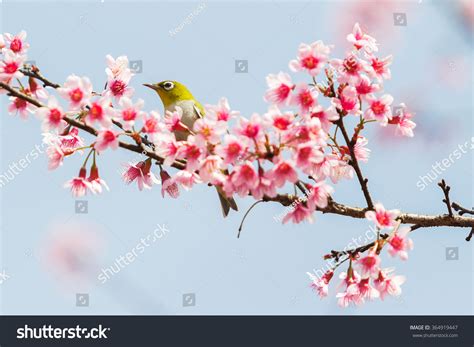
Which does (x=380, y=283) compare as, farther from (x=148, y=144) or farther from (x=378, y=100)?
(x=148, y=144)

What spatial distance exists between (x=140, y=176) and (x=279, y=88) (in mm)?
1301

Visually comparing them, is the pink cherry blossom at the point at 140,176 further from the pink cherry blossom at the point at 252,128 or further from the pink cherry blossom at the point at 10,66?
the pink cherry blossom at the point at 252,128

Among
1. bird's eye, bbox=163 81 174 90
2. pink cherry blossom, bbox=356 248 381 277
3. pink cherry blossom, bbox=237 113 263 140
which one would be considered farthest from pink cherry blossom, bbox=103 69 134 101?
bird's eye, bbox=163 81 174 90

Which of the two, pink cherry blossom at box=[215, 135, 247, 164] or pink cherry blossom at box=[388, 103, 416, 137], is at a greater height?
pink cherry blossom at box=[388, 103, 416, 137]

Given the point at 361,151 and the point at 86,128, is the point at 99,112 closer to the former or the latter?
the point at 86,128

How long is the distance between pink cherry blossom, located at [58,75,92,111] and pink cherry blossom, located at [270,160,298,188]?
1230mm

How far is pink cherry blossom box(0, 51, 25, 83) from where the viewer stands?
3912 millimetres

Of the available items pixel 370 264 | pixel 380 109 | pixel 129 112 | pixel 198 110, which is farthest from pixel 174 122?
pixel 198 110

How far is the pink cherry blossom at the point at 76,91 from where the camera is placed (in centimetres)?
358

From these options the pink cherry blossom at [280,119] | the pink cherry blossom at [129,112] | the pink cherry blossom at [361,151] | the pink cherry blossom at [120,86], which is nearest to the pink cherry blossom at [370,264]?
the pink cherry blossom at [361,151]

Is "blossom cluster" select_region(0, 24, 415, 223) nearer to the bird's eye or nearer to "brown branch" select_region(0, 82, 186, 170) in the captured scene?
"brown branch" select_region(0, 82, 186, 170)

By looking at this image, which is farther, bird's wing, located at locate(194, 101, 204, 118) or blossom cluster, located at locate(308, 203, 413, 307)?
bird's wing, located at locate(194, 101, 204, 118)

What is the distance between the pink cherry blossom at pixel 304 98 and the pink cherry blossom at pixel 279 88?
4cm

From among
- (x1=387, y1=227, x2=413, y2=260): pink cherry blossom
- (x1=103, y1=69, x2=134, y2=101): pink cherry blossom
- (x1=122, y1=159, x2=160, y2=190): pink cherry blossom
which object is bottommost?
(x1=387, y1=227, x2=413, y2=260): pink cherry blossom
